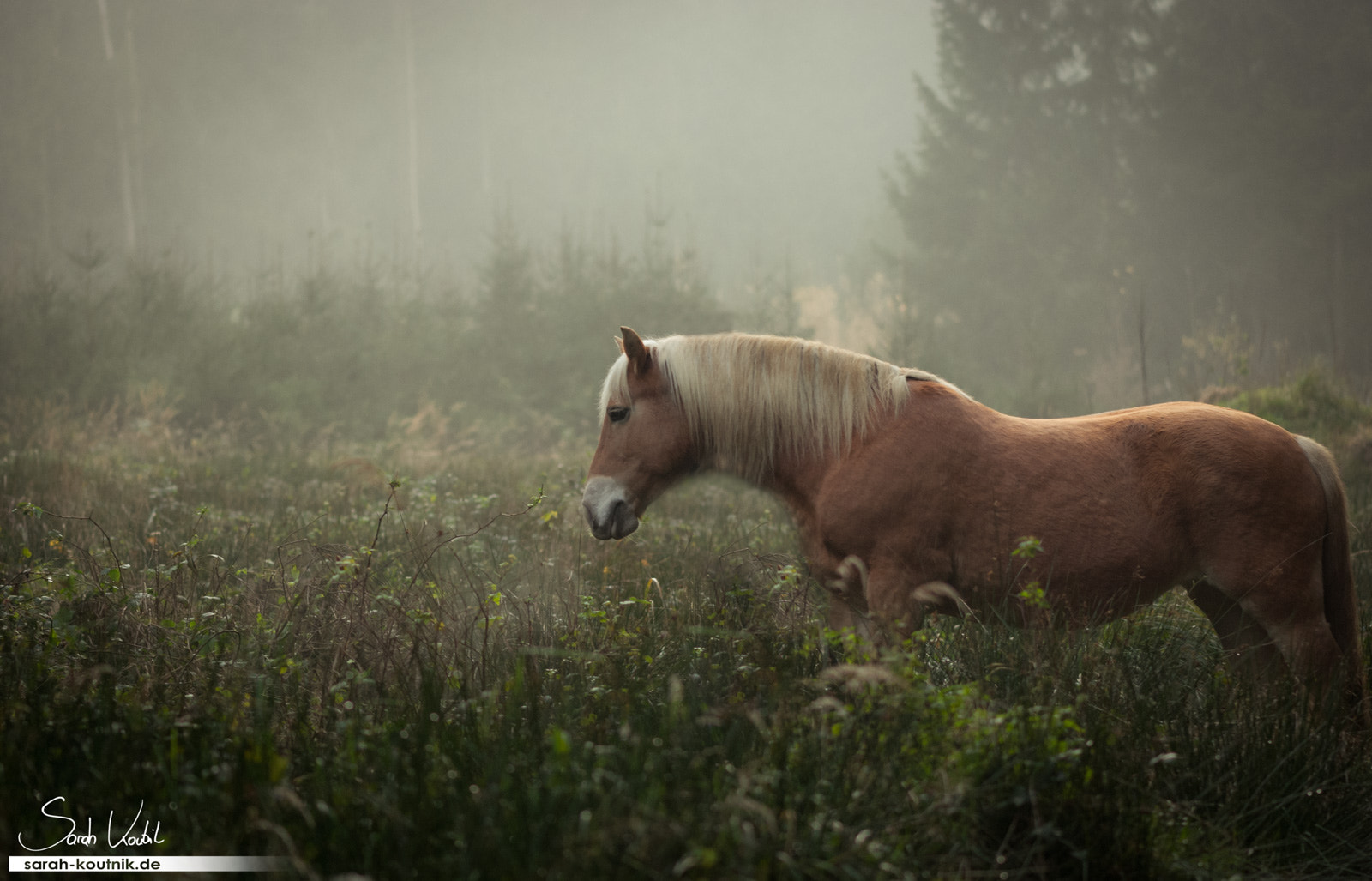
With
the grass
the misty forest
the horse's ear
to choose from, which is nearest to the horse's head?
the horse's ear

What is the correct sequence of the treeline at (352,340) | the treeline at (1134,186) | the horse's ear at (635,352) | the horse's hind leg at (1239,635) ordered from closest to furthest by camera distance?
1. the horse's hind leg at (1239,635)
2. the horse's ear at (635,352)
3. the treeline at (352,340)
4. the treeline at (1134,186)

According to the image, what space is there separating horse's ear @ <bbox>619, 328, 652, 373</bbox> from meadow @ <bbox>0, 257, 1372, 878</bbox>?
112 centimetres

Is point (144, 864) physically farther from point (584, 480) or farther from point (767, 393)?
point (584, 480)

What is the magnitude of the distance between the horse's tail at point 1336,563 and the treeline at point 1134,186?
15.7 metres

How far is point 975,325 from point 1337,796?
72.3 ft

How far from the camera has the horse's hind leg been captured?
286 cm

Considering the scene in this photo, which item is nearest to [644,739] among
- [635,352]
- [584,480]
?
[635,352]

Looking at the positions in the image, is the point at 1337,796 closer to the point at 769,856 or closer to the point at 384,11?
the point at 769,856

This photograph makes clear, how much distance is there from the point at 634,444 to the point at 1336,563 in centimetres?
285

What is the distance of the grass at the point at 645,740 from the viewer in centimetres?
164

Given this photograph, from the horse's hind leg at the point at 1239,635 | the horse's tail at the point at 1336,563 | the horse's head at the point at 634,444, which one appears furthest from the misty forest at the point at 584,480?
the horse's tail at the point at 1336,563
